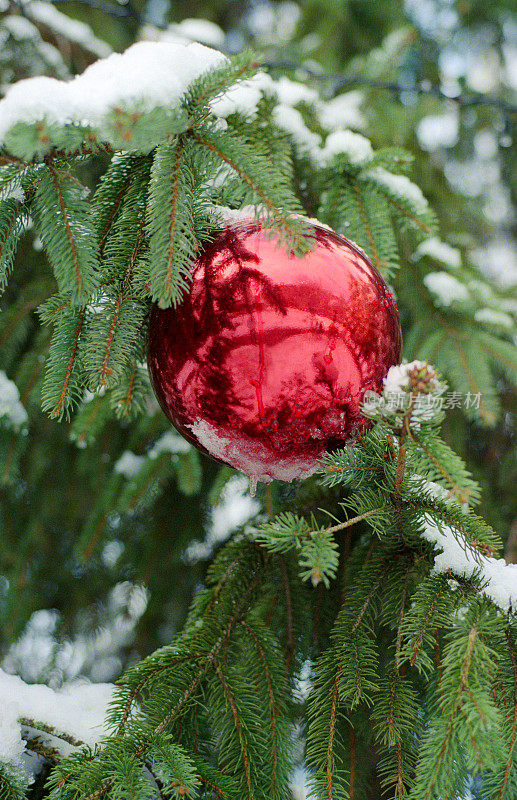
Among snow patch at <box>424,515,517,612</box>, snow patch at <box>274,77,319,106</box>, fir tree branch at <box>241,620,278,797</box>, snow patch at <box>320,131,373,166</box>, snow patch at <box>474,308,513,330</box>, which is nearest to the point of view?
snow patch at <box>424,515,517,612</box>

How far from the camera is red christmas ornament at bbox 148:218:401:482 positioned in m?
0.91

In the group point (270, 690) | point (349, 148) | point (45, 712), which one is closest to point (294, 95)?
point (349, 148)

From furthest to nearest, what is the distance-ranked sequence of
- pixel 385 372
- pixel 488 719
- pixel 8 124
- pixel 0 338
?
pixel 0 338, pixel 385 372, pixel 8 124, pixel 488 719

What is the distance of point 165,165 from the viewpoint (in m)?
0.95

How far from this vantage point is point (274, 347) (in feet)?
2.95

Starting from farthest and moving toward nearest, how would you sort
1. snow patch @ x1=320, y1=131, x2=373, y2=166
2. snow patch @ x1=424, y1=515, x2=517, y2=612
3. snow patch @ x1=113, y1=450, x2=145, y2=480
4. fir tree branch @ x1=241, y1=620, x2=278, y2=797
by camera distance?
snow patch @ x1=113, y1=450, x2=145, y2=480
snow patch @ x1=320, y1=131, x2=373, y2=166
fir tree branch @ x1=241, y1=620, x2=278, y2=797
snow patch @ x1=424, y1=515, x2=517, y2=612

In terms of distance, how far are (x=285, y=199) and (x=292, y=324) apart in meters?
0.21

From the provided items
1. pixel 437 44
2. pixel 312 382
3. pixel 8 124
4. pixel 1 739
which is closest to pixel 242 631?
pixel 1 739

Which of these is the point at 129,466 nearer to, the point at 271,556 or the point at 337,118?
the point at 271,556

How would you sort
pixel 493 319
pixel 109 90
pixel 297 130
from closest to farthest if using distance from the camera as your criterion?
pixel 109 90 → pixel 297 130 → pixel 493 319

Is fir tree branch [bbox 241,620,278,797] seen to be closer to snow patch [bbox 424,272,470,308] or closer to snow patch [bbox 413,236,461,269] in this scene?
snow patch [bbox 424,272,470,308]

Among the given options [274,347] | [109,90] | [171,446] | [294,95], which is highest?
[109,90]

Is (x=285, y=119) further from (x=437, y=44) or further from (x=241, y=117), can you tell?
(x=437, y=44)

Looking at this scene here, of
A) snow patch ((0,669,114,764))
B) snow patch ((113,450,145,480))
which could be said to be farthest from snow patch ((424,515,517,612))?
snow patch ((113,450,145,480))
